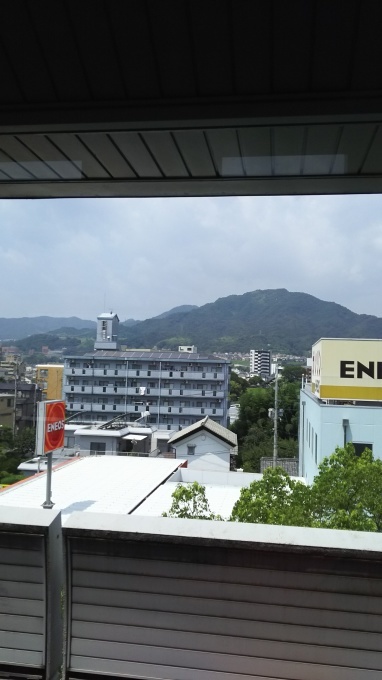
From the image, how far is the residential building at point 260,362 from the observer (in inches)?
79.8

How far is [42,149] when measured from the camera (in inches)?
62.1

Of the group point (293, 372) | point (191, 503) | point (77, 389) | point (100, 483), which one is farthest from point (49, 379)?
point (293, 372)

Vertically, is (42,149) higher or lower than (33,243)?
higher

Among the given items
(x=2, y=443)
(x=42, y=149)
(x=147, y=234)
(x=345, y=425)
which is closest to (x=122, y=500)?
(x=2, y=443)

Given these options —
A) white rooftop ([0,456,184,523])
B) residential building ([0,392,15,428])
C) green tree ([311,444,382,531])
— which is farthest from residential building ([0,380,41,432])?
green tree ([311,444,382,531])

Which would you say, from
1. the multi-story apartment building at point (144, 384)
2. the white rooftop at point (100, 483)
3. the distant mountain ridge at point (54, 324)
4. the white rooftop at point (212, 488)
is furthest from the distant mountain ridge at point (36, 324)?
the white rooftop at point (212, 488)

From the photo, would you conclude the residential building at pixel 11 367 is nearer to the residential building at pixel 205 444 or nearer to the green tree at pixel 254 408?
the residential building at pixel 205 444

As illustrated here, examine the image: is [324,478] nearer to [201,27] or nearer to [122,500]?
[122,500]

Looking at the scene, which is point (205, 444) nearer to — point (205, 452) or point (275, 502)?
point (205, 452)

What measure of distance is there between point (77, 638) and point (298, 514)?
1.20m

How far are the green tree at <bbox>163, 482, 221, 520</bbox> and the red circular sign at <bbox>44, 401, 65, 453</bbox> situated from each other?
1.77 feet

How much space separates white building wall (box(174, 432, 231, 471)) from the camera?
6.73 feet

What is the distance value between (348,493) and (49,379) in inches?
62.3

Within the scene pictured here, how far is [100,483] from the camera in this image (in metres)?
2.04
